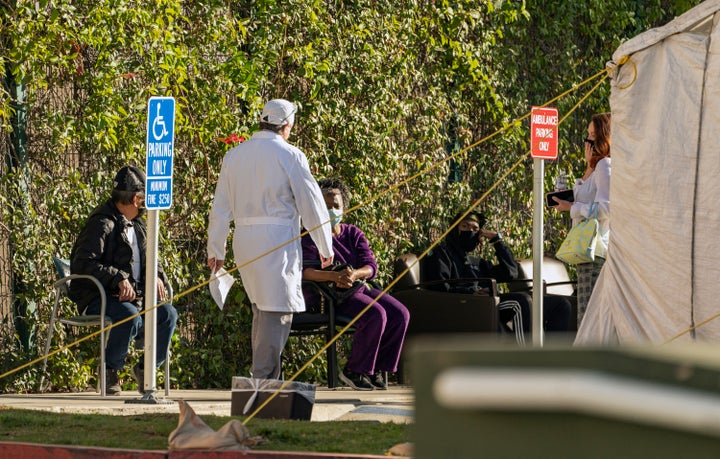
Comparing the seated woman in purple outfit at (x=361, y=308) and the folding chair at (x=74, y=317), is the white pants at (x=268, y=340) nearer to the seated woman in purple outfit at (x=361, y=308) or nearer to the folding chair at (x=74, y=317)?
the folding chair at (x=74, y=317)

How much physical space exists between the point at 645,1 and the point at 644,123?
680 centimetres

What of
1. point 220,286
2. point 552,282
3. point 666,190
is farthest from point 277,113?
point 552,282

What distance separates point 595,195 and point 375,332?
199 centimetres

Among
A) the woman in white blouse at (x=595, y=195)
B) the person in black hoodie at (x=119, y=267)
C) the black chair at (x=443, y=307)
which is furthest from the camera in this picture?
the black chair at (x=443, y=307)

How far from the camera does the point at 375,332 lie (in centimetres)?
907

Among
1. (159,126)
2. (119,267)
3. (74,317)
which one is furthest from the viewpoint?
(119,267)

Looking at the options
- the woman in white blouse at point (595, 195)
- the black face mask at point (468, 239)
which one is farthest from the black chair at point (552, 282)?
the woman in white blouse at point (595, 195)

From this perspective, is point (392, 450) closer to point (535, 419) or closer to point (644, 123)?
point (644, 123)

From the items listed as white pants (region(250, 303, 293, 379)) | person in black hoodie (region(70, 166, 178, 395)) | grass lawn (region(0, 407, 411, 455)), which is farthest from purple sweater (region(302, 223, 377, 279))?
grass lawn (region(0, 407, 411, 455))

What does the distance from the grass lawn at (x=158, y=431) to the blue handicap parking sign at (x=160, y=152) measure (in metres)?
1.32

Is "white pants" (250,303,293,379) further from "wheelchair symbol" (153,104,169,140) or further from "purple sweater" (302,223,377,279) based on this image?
"purple sweater" (302,223,377,279)

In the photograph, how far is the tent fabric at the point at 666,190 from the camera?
6828 millimetres

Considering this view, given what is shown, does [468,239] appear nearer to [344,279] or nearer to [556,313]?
[556,313]

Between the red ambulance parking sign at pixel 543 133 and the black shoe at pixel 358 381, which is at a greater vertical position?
the red ambulance parking sign at pixel 543 133
